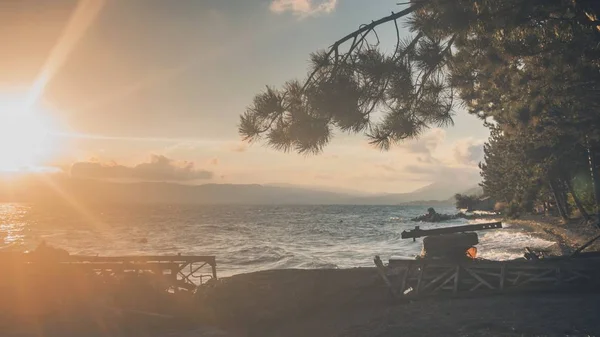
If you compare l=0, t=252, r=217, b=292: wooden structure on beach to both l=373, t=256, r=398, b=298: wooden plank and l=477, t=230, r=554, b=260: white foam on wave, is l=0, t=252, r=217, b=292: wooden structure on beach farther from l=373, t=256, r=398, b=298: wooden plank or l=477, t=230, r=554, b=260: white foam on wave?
l=477, t=230, r=554, b=260: white foam on wave

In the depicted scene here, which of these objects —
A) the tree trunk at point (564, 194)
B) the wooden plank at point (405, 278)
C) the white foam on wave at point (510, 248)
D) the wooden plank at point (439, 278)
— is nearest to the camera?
the wooden plank at point (439, 278)

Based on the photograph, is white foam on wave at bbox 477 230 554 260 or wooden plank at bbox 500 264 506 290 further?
white foam on wave at bbox 477 230 554 260

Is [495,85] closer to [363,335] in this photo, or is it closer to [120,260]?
[363,335]

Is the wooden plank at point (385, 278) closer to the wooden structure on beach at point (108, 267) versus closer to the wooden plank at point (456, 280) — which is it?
the wooden plank at point (456, 280)

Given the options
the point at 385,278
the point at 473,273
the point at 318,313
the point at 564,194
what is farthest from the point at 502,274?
the point at 564,194

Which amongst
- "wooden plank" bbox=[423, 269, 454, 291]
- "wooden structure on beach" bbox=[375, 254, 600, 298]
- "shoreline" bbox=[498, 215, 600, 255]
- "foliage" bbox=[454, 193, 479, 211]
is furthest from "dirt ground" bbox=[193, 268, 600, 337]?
"foliage" bbox=[454, 193, 479, 211]

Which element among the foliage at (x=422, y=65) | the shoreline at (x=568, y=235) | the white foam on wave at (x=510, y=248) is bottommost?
the white foam on wave at (x=510, y=248)

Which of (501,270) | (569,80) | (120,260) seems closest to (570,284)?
(501,270)

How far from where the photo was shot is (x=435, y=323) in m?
10.6

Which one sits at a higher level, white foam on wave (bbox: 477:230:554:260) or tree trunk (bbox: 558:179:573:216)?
tree trunk (bbox: 558:179:573:216)

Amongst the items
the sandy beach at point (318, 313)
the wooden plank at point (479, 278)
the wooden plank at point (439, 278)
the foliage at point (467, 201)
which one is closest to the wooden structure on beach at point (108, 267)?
the sandy beach at point (318, 313)

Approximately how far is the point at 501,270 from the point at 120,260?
1838 centimetres

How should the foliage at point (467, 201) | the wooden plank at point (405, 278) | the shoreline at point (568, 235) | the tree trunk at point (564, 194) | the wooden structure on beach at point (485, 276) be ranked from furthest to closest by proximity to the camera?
the foliage at point (467, 201), the tree trunk at point (564, 194), the shoreline at point (568, 235), the wooden plank at point (405, 278), the wooden structure on beach at point (485, 276)

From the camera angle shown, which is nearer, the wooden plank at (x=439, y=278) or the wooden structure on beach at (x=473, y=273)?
the wooden structure on beach at (x=473, y=273)
